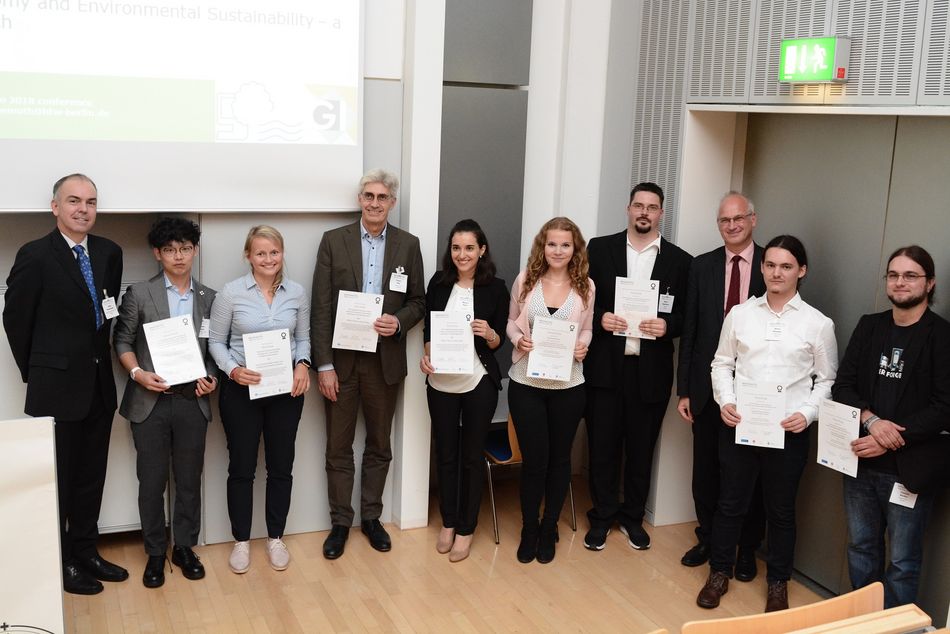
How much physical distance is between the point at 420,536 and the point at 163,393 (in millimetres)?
1640

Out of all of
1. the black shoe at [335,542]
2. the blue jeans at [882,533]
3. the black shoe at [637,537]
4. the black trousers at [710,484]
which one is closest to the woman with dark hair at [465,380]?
the black shoe at [335,542]

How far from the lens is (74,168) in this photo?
4.28 m

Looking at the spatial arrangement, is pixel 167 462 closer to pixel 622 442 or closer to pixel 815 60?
pixel 622 442

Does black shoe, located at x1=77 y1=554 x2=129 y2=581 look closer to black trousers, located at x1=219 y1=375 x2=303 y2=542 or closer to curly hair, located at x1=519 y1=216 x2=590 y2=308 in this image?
black trousers, located at x1=219 y1=375 x2=303 y2=542

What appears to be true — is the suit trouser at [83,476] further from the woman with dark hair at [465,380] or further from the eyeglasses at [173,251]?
the woman with dark hair at [465,380]

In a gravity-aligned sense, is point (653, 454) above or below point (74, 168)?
below

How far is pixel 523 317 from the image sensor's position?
15.5ft

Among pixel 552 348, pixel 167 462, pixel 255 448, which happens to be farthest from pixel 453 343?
pixel 167 462

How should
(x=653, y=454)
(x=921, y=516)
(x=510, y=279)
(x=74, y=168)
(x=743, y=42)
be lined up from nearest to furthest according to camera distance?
1. (x=921, y=516)
2. (x=74, y=168)
3. (x=743, y=42)
4. (x=653, y=454)
5. (x=510, y=279)

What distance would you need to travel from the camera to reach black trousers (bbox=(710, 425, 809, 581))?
→ 4.26 metres

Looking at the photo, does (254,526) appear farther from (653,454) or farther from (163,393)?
(653,454)

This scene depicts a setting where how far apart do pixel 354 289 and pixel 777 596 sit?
2.52 metres

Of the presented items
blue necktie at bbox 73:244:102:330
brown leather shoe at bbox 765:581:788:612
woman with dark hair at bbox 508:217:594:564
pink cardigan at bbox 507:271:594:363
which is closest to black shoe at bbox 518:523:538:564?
woman with dark hair at bbox 508:217:594:564

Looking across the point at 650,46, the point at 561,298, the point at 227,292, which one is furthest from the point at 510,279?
the point at 227,292
